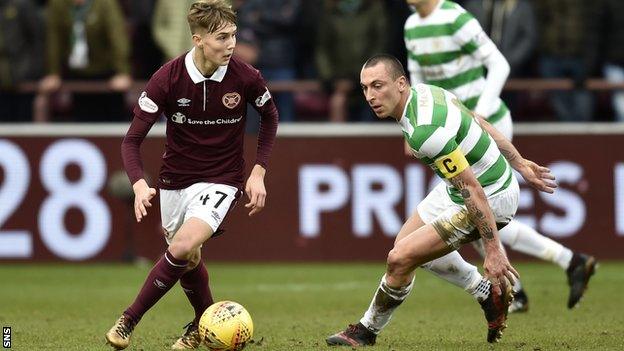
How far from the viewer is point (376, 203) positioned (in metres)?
14.1

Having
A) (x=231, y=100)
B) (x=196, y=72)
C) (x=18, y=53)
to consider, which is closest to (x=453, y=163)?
(x=231, y=100)

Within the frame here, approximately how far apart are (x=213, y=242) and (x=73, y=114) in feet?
8.97

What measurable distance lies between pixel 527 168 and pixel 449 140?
2.42 feet

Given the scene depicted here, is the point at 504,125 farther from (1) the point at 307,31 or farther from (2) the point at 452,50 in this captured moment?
(1) the point at 307,31

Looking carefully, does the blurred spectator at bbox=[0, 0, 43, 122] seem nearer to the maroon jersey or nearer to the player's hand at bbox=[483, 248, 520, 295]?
the maroon jersey

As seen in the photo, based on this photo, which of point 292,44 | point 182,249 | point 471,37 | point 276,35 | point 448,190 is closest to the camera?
point 182,249

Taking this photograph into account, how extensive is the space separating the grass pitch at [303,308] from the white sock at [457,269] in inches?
15.6

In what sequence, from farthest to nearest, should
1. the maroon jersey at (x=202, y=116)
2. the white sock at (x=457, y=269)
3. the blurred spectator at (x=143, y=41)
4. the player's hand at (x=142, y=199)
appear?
the blurred spectator at (x=143, y=41), the white sock at (x=457, y=269), the maroon jersey at (x=202, y=116), the player's hand at (x=142, y=199)

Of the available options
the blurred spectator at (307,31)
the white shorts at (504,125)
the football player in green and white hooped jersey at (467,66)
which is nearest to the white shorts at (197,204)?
the football player in green and white hooped jersey at (467,66)

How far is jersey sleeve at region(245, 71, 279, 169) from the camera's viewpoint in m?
8.44

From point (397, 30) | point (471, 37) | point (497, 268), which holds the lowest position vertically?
point (397, 30)

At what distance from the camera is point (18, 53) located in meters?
15.2

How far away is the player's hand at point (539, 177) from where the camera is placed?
8.27 m

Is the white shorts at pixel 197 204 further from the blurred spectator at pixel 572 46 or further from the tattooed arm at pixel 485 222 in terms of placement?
the blurred spectator at pixel 572 46
